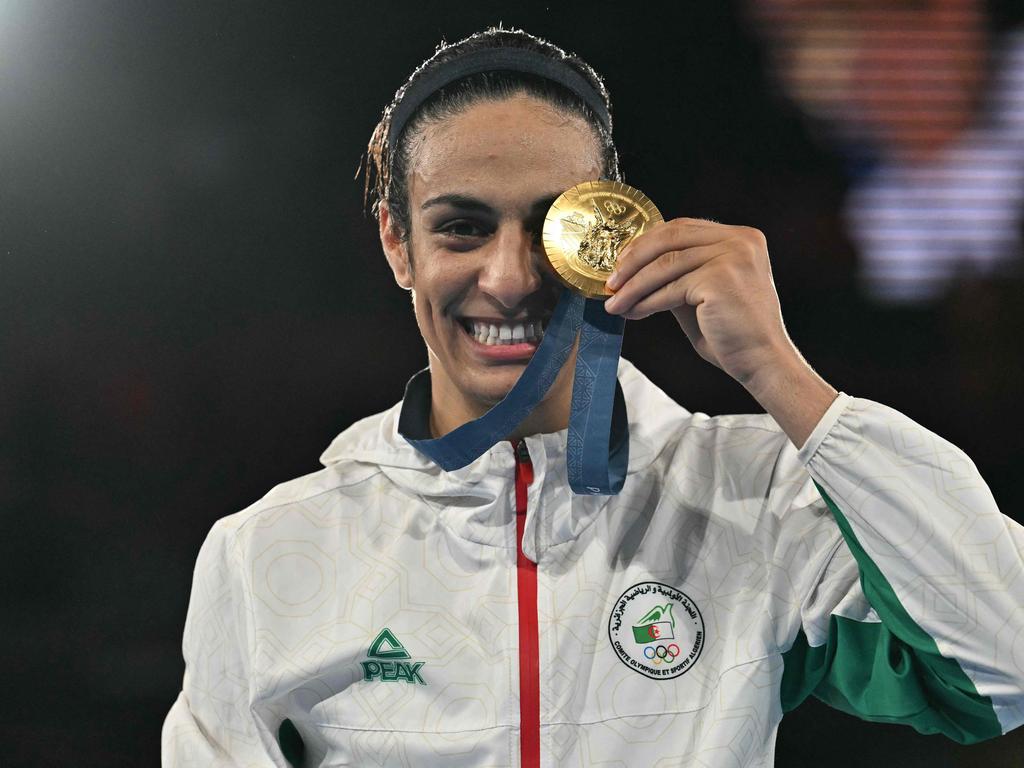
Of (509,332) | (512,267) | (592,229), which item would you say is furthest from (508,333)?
(592,229)

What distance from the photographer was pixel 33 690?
2.45 meters

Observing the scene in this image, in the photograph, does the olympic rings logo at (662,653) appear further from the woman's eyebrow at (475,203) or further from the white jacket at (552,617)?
the woman's eyebrow at (475,203)

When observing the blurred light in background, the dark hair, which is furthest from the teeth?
the blurred light in background

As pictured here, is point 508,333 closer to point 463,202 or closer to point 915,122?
point 463,202

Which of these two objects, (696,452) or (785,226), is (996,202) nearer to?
(785,226)

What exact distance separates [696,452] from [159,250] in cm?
127

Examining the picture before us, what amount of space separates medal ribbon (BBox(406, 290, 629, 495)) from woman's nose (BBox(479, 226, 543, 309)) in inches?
2.4

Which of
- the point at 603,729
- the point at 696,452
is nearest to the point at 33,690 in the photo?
the point at 603,729

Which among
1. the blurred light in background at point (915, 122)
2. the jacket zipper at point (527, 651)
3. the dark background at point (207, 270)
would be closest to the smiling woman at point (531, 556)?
the jacket zipper at point (527, 651)

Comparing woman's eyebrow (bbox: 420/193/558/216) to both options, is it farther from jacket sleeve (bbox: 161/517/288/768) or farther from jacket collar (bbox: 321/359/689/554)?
jacket sleeve (bbox: 161/517/288/768)

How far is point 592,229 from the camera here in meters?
1.60

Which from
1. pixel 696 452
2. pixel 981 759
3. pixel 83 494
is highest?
pixel 83 494

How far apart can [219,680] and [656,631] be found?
0.67 meters

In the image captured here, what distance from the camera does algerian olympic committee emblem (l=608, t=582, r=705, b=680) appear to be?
1684 mm
